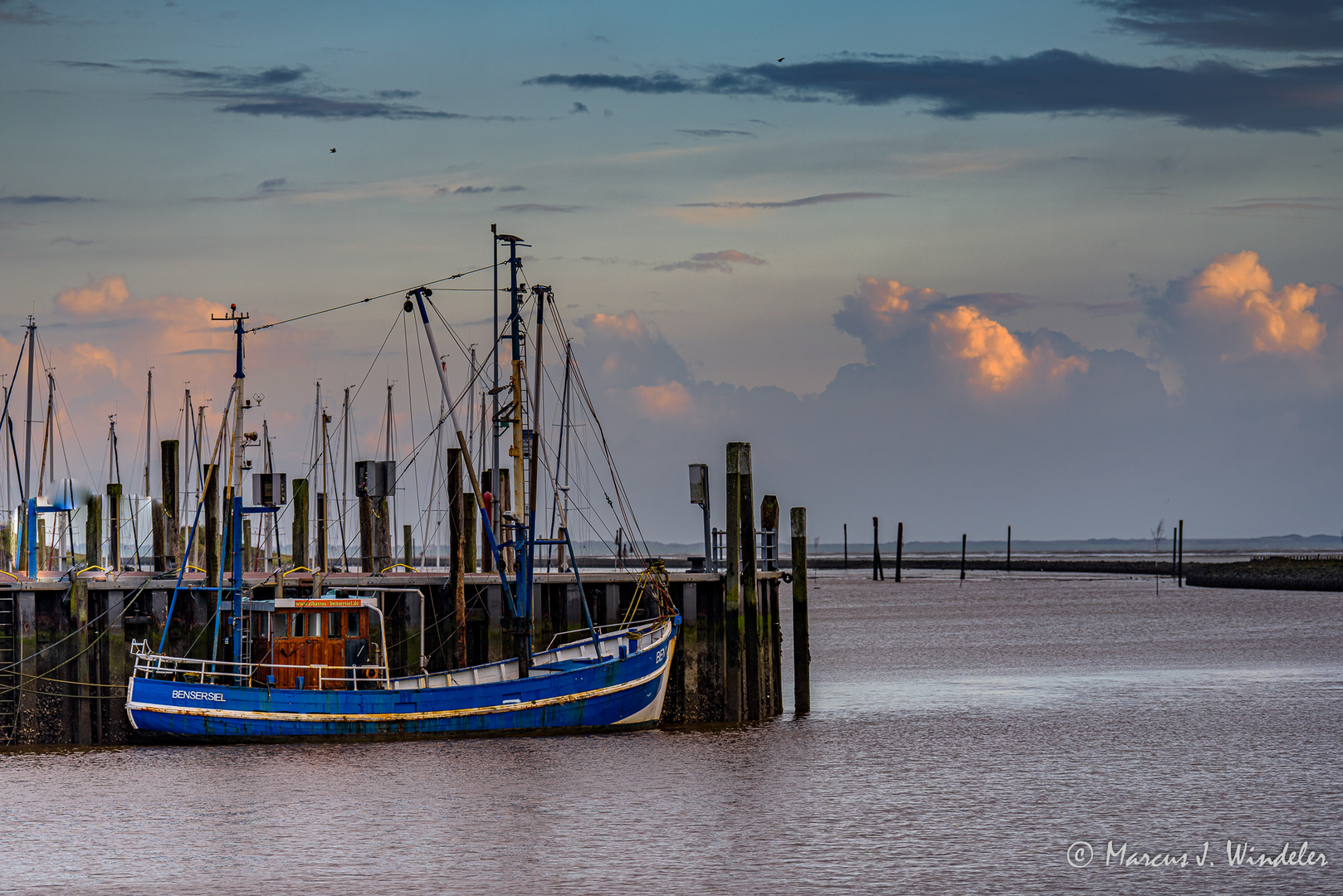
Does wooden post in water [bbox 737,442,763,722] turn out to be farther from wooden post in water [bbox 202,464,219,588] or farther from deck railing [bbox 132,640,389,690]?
wooden post in water [bbox 202,464,219,588]

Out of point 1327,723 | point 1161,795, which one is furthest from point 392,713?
point 1327,723

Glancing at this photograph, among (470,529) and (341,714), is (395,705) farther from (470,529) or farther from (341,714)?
(470,529)

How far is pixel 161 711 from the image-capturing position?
3167 centimetres

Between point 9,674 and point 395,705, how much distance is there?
8531 millimetres

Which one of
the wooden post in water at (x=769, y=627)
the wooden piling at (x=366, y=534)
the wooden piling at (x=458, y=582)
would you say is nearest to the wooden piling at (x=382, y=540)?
the wooden piling at (x=366, y=534)

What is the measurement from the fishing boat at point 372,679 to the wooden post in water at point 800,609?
3.47 metres

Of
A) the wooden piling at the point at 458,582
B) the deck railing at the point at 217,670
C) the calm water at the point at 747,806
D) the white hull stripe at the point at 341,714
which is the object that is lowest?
the calm water at the point at 747,806

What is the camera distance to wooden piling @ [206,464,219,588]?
1297 inches

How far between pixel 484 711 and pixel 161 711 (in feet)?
22.6

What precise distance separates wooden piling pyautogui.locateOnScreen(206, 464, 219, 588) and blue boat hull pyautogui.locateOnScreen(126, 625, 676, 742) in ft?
8.50

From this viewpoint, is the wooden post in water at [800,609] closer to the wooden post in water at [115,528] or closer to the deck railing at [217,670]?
the deck railing at [217,670]

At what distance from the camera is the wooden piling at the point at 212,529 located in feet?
108

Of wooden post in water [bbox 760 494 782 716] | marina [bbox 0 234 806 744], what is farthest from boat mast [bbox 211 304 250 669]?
wooden post in water [bbox 760 494 782 716]

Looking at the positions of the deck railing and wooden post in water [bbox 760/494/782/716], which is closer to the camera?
the deck railing
